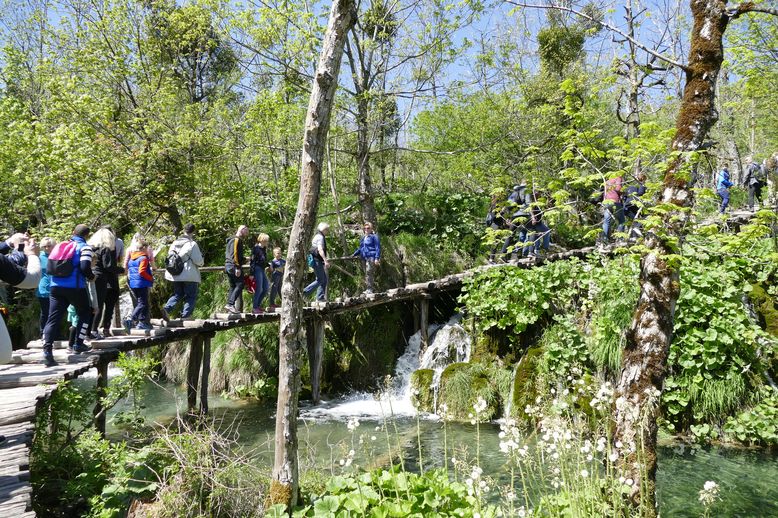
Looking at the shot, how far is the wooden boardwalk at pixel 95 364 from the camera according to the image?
4.25 meters

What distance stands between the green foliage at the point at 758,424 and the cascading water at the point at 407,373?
5126mm

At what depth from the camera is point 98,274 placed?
791 centimetres

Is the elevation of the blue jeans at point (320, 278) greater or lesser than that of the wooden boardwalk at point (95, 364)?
greater

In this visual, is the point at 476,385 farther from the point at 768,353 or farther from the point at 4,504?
the point at 4,504

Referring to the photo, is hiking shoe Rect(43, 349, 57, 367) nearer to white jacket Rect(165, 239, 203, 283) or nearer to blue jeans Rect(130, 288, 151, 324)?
blue jeans Rect(130, 288, 151, 324)

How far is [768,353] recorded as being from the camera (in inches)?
320

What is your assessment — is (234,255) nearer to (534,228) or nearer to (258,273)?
(258,273)

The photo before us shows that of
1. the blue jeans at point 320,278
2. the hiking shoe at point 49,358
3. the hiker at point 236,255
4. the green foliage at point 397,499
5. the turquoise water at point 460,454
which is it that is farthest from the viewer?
the blue jeans at point 320,278

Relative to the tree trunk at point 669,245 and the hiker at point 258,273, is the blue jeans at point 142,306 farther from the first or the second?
the tree trunk at point 669,245

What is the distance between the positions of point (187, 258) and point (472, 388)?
18.6 feet

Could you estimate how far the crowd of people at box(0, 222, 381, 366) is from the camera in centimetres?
682

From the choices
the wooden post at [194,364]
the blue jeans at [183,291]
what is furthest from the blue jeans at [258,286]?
the blue jeans at [183,291]

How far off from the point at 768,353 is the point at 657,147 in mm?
5778

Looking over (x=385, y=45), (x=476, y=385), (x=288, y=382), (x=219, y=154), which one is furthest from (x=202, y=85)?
(x=288, y=382)
